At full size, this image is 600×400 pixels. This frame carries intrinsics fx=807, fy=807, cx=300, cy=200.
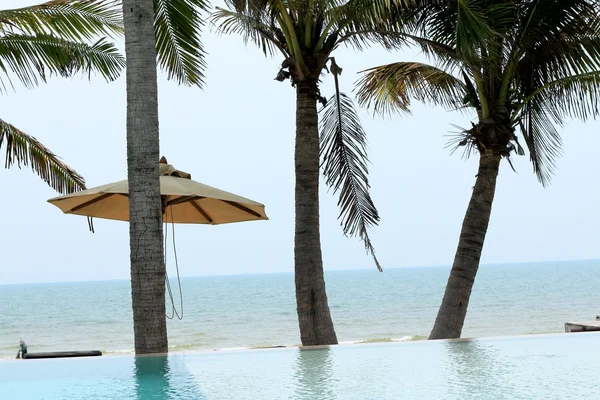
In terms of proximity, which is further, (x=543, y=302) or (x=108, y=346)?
(x=543, y=302)

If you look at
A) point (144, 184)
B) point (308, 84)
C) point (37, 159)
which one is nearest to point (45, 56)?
point (37, 159)

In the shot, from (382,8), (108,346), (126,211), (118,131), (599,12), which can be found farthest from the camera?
(118,131)

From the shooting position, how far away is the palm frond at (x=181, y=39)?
33.2 feet

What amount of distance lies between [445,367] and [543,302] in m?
47.6

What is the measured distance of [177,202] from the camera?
9.27 metres

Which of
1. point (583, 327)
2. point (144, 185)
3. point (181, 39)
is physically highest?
point (181, 39)

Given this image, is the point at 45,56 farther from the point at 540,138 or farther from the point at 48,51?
the point at 540,138

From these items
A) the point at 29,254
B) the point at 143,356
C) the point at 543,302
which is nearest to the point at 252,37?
the point at 143,356

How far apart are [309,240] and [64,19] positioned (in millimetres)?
4510

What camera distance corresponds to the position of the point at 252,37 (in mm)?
10695

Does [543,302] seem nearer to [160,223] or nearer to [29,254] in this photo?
[29,254]

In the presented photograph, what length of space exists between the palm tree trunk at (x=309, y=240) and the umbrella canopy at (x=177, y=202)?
67 cm

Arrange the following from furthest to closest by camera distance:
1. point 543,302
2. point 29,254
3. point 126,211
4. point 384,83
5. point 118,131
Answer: point 118,131 → point 29,254 → point 543,302 → point 384,83 → point 126,211

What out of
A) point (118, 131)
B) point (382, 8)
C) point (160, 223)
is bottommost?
point (160, 223)
